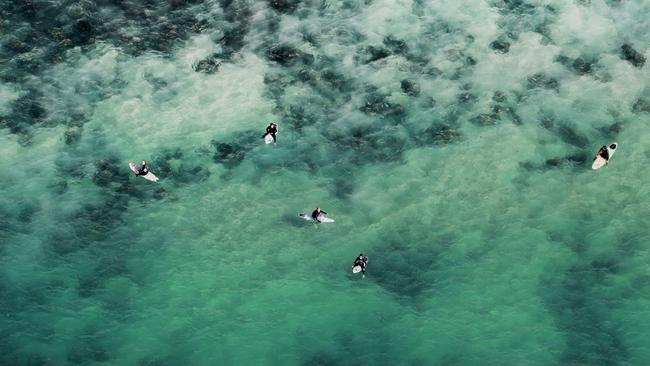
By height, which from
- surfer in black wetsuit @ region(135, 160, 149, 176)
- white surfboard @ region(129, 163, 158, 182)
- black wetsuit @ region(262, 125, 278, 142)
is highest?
black wetsuit @ region(262, 125, 278, 142)

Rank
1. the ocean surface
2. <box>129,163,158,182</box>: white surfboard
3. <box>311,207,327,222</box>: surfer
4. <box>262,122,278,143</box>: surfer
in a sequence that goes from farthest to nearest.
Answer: <box>262,122,278,143</box>: surfer < <box>129,163,158,182</box>: white surfboard < <box>311,207,327,222</box>: surfer < the ocean surface

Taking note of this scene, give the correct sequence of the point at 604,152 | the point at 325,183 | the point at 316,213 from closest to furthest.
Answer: the point at 316,213, the point at 604,152, the point at 325,183

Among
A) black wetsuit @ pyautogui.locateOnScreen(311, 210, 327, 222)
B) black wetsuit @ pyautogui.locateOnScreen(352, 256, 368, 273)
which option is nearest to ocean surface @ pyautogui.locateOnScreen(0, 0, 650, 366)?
black wetsuit @ pyautogui.locateOnScreen(311, 210, 327, 222)

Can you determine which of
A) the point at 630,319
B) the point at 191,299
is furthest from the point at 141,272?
the point at 630,319

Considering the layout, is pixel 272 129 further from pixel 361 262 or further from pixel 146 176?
pixel 361 262

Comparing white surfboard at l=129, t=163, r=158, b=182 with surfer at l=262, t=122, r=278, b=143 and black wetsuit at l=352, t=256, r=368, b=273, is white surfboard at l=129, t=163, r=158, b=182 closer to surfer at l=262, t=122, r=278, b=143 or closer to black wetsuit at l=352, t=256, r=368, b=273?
surfer at l=262, t=122, r=278, b=143

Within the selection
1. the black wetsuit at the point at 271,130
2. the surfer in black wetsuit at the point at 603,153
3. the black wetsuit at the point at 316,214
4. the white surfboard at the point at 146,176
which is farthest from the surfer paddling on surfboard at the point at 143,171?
the surfer in black wetsuit at the point at 603,153

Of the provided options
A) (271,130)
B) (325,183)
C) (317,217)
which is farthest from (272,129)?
(317,217)

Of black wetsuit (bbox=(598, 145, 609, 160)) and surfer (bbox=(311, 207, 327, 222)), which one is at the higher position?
black wetsuit (bbox=(598, 145, 609, 160))

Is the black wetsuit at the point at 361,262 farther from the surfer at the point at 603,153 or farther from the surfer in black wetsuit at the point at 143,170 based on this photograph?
Result: the surfer at the point at 603,153
